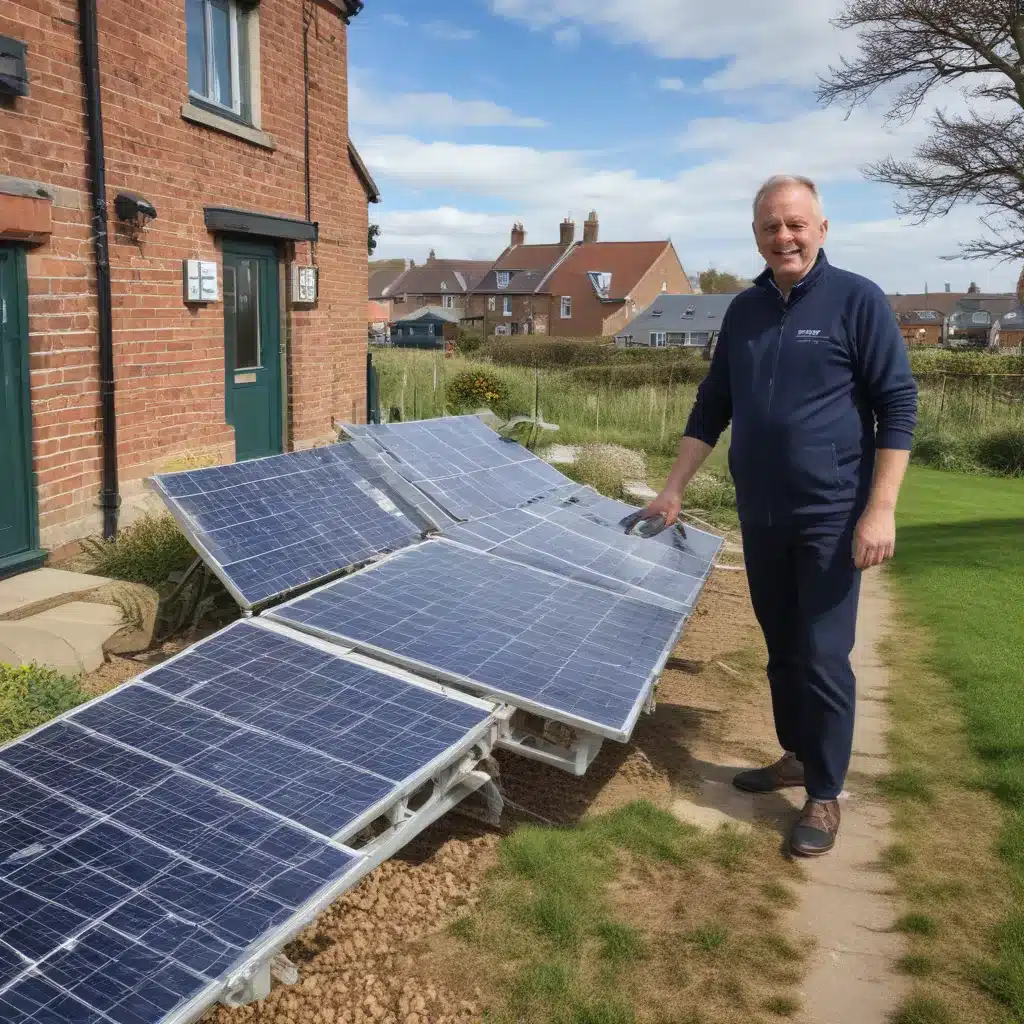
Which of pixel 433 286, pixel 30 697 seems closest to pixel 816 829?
pixel 30 697

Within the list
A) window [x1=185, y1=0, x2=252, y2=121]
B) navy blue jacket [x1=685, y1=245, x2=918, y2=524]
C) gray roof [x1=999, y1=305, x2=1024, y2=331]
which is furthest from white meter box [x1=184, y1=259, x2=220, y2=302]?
gray roof [x1=999, y1=305, x2=1024, y2=331]

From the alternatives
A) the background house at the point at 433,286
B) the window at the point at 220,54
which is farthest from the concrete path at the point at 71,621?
the background house at the point at 433,286

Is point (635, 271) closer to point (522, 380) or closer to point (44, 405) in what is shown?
point (522, 380)

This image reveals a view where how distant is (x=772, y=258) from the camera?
3.57 meters

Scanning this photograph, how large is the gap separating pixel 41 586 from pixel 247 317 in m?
4.80

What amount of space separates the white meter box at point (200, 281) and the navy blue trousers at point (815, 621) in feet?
20.3

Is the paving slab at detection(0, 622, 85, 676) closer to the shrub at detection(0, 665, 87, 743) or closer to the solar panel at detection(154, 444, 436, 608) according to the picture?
the shrub at detection(0, 665, 87, 743)

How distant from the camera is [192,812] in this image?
2.57m

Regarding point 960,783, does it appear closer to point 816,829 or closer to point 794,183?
point 816,829

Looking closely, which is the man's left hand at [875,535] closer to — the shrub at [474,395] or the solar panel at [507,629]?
the solar panel at [507,629]

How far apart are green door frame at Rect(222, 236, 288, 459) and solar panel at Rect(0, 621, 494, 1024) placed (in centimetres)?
648

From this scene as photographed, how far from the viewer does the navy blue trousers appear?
11.7 ft

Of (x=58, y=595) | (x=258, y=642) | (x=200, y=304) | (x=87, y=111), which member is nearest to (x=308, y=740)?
(x=258, y=642)

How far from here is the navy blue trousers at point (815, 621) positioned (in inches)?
141
